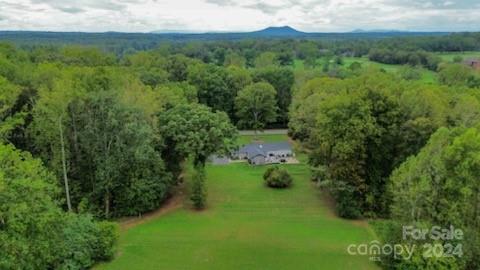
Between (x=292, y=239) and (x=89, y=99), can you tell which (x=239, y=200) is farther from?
(x=89, y=99)

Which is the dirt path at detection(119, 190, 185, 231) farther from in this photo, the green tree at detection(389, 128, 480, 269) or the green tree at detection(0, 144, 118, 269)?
the green tree at detection(389, 128, 480, 269)

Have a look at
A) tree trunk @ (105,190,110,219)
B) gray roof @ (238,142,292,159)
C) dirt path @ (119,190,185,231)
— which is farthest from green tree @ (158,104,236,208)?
gray roof @ (238,142,292,159)

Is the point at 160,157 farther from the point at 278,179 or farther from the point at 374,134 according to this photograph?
the point at 374,134

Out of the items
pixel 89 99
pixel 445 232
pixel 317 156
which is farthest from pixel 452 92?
pixel 89 99

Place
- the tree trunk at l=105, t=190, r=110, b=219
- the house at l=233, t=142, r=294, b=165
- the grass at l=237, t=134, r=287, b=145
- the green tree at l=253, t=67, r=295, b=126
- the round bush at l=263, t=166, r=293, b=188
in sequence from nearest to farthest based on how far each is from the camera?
the tree trunk at l=105, t=190, r=110, b=219 → the round bush at l=263, t=166, r=293, b=188 → the house at l=233, t=142, r=294, b=165 → the grass at l=237, t=134, r=287, b=145 → the green tree at l=253, t=67, r=295, b=126

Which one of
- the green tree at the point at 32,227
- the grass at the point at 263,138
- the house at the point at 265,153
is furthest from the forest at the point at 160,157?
the grass at the point at 263,138

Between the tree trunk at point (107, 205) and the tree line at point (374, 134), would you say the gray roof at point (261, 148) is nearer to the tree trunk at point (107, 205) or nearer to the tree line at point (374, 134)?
the tree line at point (374, 134)

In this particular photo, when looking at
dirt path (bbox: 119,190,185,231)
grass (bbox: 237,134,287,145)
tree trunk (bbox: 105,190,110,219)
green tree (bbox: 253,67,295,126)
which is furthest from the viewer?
green tree (bbox: 253,67,295,126)
